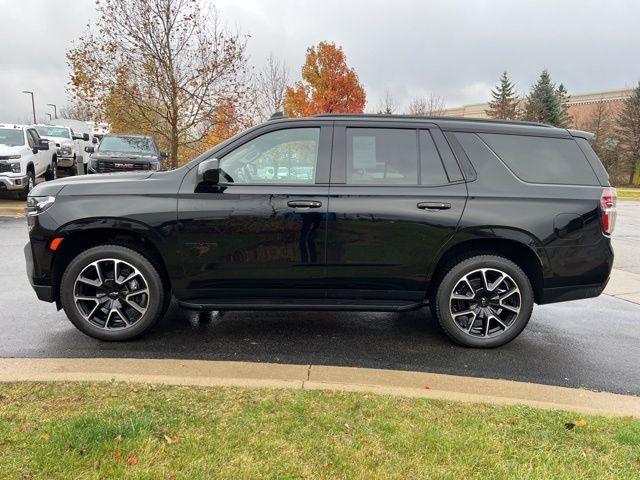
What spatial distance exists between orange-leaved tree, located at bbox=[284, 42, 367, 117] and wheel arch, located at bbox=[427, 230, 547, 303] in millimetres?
19578

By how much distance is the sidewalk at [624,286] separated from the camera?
620 cm

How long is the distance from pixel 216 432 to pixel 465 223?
2.53 m

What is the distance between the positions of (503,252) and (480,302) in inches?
19.5

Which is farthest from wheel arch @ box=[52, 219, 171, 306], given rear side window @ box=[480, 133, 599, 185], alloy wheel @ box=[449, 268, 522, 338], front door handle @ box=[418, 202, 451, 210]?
rear side window @ box=[480, 133, 599, 185]

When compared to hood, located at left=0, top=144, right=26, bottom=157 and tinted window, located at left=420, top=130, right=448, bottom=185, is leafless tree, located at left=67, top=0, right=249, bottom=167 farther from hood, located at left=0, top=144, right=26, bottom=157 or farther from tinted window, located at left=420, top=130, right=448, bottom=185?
tinted window, located at left=420, top=130, right=448, bottom=185

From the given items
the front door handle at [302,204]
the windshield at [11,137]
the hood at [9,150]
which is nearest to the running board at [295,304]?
the front door handle at [302,204]

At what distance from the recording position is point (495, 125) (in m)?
4.17

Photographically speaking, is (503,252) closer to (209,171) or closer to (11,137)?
(209,171)

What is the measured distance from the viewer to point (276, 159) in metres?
4.00

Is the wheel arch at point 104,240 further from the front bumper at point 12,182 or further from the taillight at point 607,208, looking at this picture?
the front bumper at point 12,182

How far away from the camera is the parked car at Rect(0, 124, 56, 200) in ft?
40.1

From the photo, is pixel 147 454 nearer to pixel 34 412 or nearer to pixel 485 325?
pixel 34 412

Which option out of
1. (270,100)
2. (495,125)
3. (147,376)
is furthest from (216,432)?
(270,100)

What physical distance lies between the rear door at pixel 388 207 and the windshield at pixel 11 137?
1250cm
